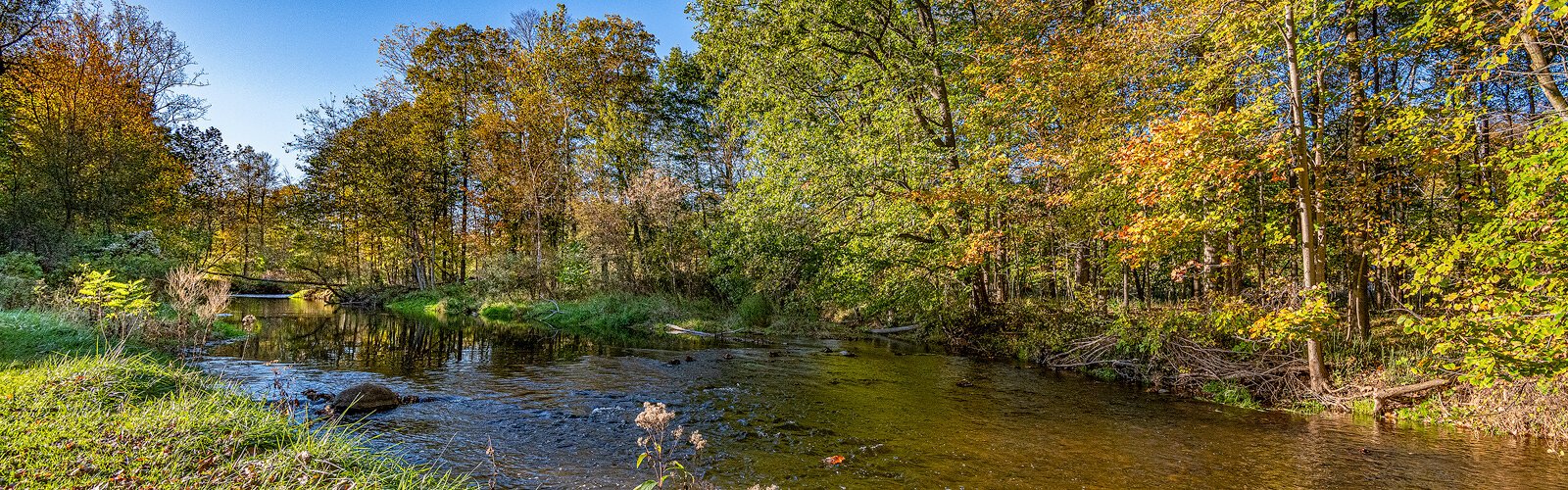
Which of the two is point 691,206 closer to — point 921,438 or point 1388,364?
point 921,438

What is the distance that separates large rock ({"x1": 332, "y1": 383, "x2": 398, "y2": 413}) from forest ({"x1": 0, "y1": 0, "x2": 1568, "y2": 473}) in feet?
28.5

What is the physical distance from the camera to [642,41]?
2708cm

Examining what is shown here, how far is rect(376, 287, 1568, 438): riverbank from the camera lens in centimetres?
636

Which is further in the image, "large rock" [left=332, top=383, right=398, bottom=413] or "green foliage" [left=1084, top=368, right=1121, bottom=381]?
"green foliage" [left=1084, top=368, right=1121, bottom=381]

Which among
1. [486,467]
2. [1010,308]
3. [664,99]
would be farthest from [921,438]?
[664,99]

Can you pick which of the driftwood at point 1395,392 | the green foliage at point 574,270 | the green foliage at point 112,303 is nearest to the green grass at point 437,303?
the green foliage at point 574,270

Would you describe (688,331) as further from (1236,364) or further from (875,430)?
(1236,364)

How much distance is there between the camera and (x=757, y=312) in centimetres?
1869

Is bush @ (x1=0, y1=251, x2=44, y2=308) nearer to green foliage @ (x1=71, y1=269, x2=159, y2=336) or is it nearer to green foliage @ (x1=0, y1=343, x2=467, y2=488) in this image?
green foliage @ (x1=71, y1=269, x2=159, y2=336)

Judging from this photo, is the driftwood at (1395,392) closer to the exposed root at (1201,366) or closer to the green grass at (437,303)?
the exposed root at (1201,366)

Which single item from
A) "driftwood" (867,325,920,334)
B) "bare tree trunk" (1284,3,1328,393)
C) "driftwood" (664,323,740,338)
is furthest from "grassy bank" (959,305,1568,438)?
"driftwood" (664,323,740,338)

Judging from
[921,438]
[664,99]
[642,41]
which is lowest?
[921,438]

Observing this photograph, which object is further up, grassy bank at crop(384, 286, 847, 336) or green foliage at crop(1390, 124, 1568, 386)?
green foliage at crop(1390, 124, 1568, 386)

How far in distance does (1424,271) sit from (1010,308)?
8.19m
